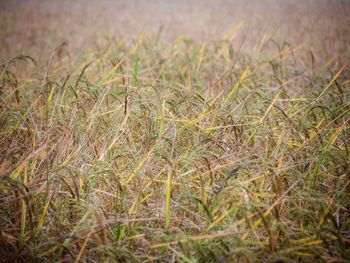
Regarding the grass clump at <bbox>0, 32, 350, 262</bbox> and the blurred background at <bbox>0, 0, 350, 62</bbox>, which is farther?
the blurred background at <bbox>0, 0, 350, 62</bbox>

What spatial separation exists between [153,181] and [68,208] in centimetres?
33

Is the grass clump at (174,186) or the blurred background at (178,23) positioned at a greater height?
the blurred background at (178,23)

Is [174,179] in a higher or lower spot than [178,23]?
lower

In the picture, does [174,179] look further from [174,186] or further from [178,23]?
[178,23]

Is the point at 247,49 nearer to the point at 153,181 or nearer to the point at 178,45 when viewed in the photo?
the point at 178,45

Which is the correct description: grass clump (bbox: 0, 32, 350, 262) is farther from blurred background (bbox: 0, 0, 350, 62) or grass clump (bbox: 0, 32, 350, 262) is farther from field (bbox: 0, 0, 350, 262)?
blurred background (bbox: 0, 0, 350, 62)

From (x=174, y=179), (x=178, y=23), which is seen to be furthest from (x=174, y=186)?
(x=178, y=23)

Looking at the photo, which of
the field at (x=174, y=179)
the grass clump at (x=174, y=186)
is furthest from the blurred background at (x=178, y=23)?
the grass clump at (x=174, y=186)

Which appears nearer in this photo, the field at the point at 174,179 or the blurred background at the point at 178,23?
the field at the point at 174,179

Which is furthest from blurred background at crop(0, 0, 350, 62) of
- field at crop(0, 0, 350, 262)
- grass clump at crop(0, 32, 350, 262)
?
grass clump at crop(0, 32, 350, 262)

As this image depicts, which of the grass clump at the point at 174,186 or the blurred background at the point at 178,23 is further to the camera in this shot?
the blurred background at the point at 178,23

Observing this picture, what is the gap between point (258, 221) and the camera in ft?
3.76

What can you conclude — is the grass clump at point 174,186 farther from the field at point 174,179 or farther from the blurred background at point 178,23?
the blurred background at point 178,23

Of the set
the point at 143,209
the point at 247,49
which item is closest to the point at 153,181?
the point at 143,209
